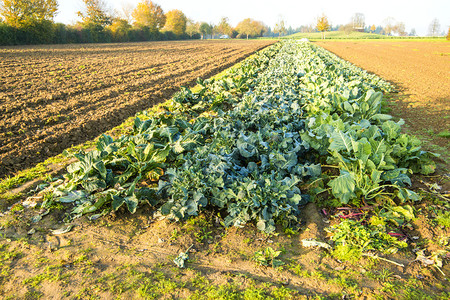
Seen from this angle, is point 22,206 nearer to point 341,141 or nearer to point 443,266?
point 341,141

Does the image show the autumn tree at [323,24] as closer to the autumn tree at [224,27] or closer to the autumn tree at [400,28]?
the autumn tree at [224,27]

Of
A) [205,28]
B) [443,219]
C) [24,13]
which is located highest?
[205,28]

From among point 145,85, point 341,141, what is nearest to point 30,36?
point 145,85

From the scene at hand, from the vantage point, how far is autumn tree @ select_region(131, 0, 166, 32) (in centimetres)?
6788

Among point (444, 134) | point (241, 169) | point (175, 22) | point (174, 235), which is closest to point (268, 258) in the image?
point (174, 235)

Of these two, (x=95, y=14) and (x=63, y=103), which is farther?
(x=95, y=14)

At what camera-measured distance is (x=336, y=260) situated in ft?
8.85

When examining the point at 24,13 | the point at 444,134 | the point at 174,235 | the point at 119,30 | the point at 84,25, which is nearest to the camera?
the point at 174,235

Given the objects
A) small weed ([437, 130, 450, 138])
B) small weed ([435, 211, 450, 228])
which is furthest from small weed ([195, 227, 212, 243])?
small weed ([437, 130, 450, 138])

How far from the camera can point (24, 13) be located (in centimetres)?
3428

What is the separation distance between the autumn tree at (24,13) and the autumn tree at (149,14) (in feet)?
104

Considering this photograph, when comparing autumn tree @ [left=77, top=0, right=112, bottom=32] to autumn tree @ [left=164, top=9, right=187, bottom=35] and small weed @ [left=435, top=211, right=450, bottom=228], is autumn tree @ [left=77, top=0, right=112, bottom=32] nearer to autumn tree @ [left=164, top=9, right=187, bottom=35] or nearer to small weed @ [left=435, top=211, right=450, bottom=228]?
autumn tree @ [left=164, top=9, right=187, bottom=35]

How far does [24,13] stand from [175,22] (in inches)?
1928

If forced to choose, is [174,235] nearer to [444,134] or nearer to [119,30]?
[444,134]
